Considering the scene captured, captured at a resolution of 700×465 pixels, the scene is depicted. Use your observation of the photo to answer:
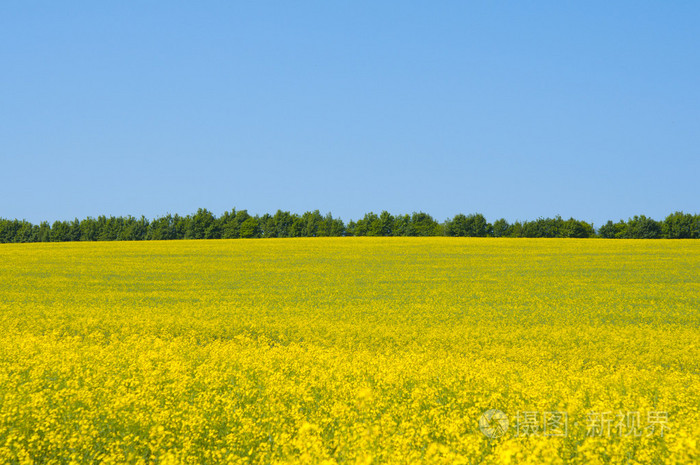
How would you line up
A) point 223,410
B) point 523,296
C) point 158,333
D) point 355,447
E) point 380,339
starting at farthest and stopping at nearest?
point 523,296, point 158,333, point 380,339, point 223,410, point 355,447

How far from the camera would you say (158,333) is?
1588 centimetres

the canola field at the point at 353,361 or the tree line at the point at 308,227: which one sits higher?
the tree line at the point at 308,227

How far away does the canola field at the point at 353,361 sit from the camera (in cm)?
525

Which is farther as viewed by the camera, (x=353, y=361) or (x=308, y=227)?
(x=308, y=227)

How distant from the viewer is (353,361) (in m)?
9.19

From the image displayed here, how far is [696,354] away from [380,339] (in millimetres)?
7874

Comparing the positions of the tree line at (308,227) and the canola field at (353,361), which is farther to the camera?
the tree line at (308,227)

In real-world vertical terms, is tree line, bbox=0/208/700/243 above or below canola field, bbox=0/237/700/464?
above

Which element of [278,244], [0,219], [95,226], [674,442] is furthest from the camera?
[0,219]

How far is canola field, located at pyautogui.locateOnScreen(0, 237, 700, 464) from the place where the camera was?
5.25 m

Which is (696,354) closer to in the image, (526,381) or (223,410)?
(526,381)

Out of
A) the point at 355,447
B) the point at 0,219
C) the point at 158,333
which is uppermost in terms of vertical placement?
the point at 0,219

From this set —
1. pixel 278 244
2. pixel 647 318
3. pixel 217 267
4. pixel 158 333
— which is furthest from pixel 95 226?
pixel 647 318

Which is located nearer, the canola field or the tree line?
the canola field
